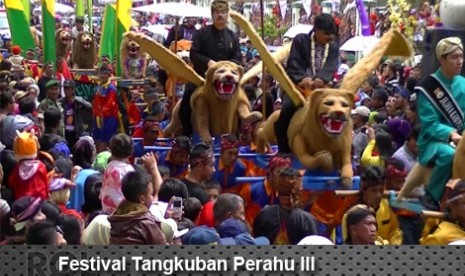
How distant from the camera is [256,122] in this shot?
10906mm

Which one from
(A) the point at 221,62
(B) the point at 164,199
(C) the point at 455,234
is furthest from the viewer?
(A) the point at 221,62

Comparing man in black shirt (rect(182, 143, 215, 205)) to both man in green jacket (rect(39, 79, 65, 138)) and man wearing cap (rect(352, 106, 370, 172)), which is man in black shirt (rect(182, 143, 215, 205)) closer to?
man wearing cap (rect(352, 106, 370, 172))

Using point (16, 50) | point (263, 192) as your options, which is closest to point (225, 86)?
point (263, 192)

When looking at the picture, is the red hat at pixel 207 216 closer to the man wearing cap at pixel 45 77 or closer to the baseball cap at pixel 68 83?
the baseball cap at pixel 68 83

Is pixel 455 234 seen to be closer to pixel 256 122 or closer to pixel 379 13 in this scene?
pixel 256 122

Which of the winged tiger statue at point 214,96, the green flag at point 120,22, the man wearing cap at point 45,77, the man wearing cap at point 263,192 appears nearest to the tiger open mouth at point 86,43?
the green flag at point 120,22

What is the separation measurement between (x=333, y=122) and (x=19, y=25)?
9.72 metres

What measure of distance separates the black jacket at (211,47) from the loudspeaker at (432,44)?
1923 mm

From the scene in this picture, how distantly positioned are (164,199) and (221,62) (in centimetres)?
315

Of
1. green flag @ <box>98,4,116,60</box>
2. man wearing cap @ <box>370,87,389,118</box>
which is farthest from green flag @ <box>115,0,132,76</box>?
man wearing cap @ <box>370,87,389,118</box>

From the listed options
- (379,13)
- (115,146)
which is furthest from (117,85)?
(379,13)

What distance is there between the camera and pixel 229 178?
31.2ft

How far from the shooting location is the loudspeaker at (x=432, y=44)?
10000 mm

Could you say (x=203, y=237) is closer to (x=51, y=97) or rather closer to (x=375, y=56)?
(x=375, y=56)
